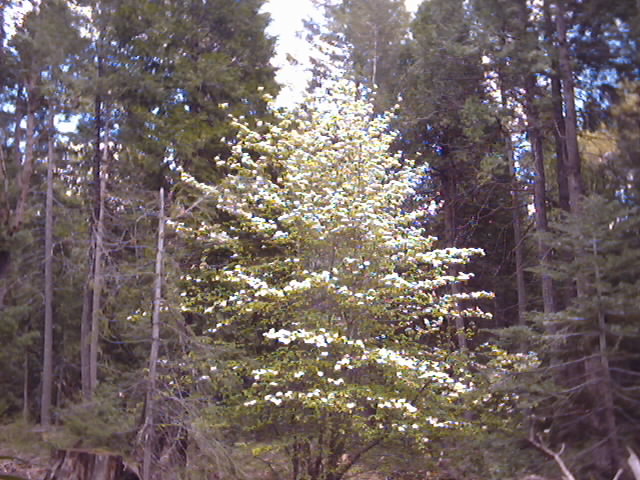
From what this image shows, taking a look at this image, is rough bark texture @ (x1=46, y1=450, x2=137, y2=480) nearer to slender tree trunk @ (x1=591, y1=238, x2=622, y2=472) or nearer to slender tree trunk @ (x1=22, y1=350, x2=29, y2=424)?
slender tree trunk @ (x1=591, y1=238, x2=622, y2=472)

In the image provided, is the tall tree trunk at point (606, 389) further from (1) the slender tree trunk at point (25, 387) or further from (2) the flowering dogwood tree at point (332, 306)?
(1) the slender tree trunk at point (25, 387)

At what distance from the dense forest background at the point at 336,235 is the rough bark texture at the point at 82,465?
25cm

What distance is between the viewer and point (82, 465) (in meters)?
7.30

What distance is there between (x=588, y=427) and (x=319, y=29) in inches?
944

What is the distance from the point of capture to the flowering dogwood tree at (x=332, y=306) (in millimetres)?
8273

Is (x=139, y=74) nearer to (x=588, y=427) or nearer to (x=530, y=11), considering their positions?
(x=530, y=11)

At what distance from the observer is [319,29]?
27.8 metres

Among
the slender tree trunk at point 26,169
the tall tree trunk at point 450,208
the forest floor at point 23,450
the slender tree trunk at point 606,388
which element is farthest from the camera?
the tall tree trunk at point 450,208

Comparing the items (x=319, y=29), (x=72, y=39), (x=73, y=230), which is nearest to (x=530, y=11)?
(x=72, y=39)

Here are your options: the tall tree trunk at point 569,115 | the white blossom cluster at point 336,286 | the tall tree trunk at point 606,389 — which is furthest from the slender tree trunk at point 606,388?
the tall tree trunk at point 569,115

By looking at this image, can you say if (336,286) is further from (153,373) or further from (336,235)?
(153,373)

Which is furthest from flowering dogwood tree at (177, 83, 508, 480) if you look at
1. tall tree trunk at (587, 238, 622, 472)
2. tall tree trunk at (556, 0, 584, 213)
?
tall tree trunk at (556, 0, 584, 213)

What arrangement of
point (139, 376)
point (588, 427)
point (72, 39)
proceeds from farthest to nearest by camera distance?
point (72, 39)
point (139, 376)
point (588, 427)

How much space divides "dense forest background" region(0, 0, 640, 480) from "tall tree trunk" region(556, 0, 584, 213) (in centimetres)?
4
